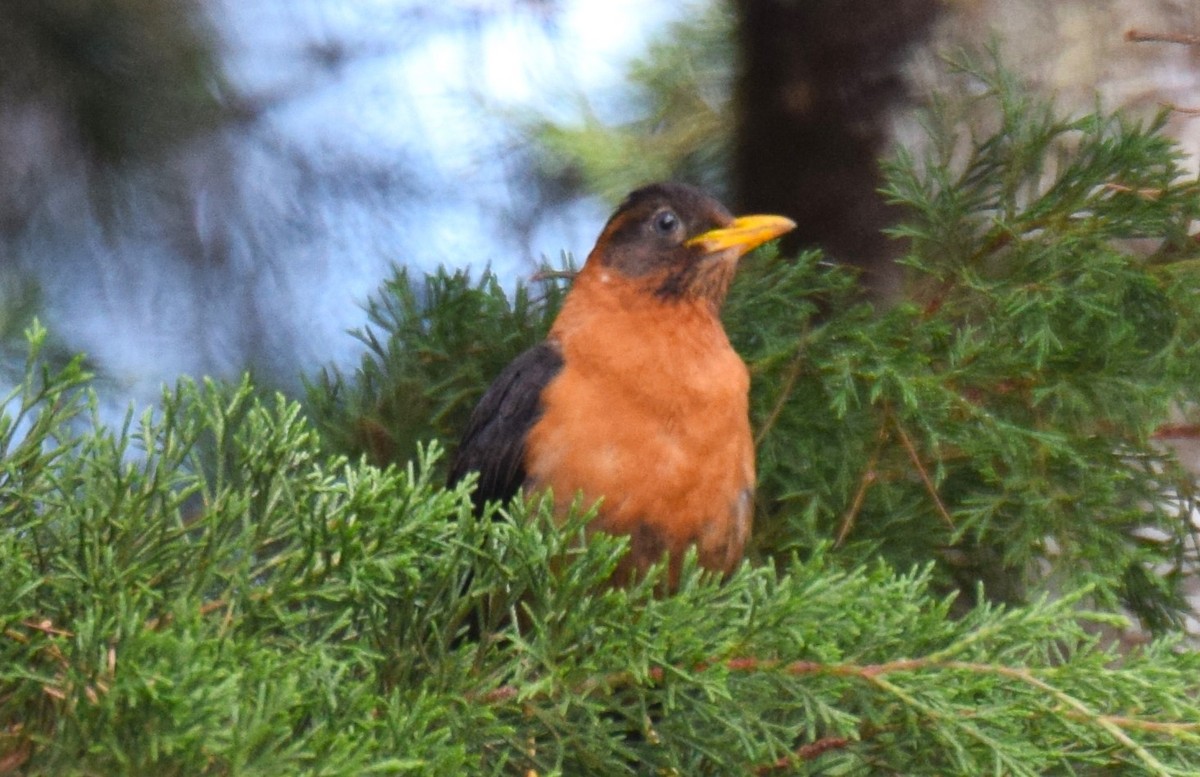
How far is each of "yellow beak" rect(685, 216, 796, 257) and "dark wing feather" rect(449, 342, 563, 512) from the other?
1.39 ft

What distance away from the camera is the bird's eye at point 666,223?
276 centimetres

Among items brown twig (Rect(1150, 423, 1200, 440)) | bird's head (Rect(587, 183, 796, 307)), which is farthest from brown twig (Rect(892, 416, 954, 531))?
bird's head (Rect(587, 183, 796, 307))

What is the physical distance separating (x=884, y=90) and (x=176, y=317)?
176 cm

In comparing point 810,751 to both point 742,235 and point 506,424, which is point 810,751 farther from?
point 742,235

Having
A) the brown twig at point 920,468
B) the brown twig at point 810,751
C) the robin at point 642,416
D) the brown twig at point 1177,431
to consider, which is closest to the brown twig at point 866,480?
the brown twig at point 920,468

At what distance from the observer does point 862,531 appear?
2252 mm

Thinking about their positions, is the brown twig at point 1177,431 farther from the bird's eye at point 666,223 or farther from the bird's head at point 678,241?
the bird's eye at point 666,223

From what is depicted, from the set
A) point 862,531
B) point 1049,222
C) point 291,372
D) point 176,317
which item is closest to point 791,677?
point 862,531

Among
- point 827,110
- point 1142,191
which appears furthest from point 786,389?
point 827,110

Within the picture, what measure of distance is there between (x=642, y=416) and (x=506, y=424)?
25cm

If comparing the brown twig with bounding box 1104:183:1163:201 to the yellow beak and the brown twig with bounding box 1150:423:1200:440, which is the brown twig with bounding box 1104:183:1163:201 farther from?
the yellow beak

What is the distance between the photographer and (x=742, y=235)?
2.62m

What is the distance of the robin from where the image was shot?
Result: 2240mm

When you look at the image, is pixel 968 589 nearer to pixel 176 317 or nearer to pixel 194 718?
pixel 194 718
